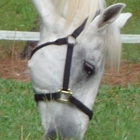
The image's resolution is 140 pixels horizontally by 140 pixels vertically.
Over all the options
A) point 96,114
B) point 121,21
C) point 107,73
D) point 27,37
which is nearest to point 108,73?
point 107,73

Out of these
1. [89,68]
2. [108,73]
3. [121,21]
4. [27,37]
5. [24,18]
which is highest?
[121,21]

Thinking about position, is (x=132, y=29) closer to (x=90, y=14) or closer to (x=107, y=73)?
(x=107, y=73)

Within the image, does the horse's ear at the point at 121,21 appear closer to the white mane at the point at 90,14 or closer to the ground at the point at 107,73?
the white mane at the point at 90,14

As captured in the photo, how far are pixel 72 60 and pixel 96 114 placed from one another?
2.03 metres

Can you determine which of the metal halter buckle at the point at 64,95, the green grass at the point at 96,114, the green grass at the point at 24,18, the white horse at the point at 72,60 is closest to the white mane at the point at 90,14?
the white horse at the point at 72,60

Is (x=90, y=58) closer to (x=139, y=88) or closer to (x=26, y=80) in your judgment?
(x=139, y=88)

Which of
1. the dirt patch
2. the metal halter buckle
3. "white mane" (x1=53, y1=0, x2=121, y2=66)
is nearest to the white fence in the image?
the dirt patch

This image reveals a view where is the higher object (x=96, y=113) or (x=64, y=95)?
(x=64, y=95)

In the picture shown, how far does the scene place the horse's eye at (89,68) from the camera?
175 inches

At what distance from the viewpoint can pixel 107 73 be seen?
8852 millimetres

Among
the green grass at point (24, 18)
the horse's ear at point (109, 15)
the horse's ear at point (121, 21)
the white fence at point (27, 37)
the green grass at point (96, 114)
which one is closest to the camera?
the horse's ear at point (109, 15)

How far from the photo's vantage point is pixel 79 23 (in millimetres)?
4457

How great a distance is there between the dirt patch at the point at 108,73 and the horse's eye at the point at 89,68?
390 centimetres

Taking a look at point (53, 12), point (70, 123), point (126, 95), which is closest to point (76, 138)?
point (70, 123)
